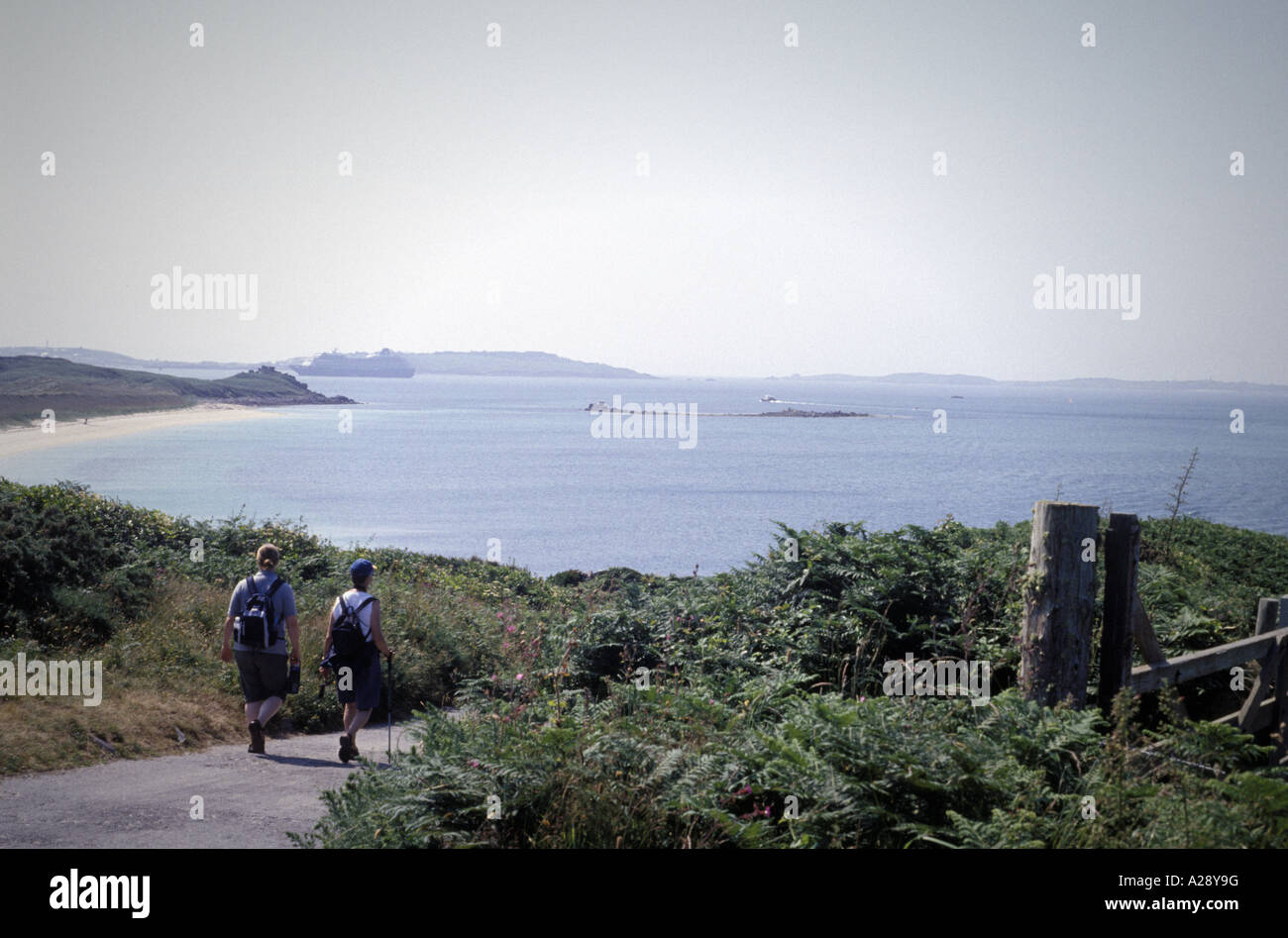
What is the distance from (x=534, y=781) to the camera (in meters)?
5.50

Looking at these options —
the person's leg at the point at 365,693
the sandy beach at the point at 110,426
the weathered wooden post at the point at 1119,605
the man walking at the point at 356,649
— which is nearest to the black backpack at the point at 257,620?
the man walking at the point at 356,649

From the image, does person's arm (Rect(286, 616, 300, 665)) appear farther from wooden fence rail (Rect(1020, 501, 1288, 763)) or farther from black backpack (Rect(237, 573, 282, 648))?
wooden fence rail (Rect(1020, 501, 1288, 763))

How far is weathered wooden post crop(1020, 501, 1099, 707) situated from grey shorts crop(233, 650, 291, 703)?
7.17 m

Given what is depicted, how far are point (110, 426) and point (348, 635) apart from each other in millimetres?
143245

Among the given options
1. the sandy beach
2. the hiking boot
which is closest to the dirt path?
the hiking boot

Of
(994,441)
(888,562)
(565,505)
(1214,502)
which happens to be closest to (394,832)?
(888,562)

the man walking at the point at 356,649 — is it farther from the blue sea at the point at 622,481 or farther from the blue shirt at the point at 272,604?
the blue sea at the point at 622,481

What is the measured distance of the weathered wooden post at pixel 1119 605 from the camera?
21.4ft

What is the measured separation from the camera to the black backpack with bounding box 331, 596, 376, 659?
9406 mm

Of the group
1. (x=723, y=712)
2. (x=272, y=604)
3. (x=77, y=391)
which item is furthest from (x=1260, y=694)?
(x=77, y=391)

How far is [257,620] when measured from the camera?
944cm

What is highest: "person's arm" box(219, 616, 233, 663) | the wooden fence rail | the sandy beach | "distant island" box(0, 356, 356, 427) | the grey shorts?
"distant island" box(0, 356, 356, 427)

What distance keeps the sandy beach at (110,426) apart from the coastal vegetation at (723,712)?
290 ft
